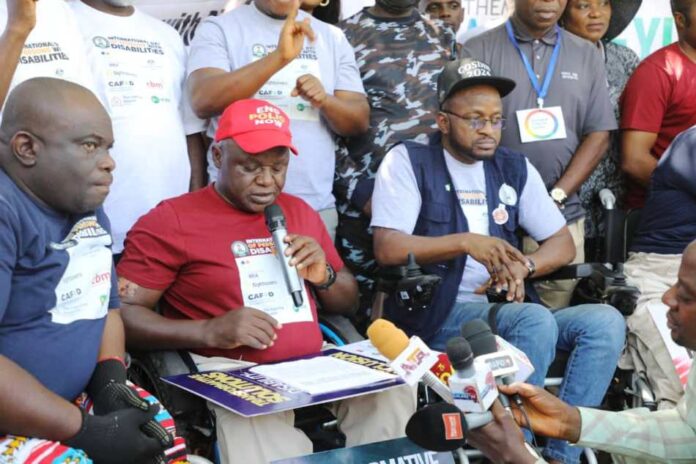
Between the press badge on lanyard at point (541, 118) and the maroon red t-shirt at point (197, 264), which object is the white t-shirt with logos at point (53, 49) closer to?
the maroon red t-shirt at point (197, 264)

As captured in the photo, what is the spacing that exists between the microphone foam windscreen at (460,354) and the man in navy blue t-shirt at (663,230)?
2.50 m

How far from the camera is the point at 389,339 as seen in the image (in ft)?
7.70

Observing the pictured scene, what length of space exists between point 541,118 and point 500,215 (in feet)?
2.58

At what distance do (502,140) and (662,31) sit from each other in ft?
6.43

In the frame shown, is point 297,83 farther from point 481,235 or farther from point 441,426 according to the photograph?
point 441,426

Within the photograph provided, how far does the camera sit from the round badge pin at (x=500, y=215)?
4.53 metres

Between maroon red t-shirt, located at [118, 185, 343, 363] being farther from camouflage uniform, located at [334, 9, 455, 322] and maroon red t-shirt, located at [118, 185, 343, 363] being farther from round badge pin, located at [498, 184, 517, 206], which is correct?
round badge pin, located at [498, 184, 517, 206]

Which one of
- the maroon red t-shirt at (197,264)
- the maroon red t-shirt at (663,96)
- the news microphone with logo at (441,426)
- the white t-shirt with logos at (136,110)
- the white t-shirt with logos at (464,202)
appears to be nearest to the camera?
the news microphone with logo at (441,426)

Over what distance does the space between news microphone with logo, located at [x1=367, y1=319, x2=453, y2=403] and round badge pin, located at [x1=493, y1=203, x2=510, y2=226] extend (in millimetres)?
2211

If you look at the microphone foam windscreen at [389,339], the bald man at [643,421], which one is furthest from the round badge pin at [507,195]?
the microphone foam windscreen at [389,339]

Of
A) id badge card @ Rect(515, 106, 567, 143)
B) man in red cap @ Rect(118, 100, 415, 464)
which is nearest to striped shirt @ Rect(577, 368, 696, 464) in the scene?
man in red cap @ Rect(118, 100, 415, 464)

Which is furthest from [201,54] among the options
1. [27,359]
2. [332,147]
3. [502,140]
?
[27,359]

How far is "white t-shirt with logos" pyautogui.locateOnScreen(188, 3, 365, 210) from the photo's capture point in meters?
4.48

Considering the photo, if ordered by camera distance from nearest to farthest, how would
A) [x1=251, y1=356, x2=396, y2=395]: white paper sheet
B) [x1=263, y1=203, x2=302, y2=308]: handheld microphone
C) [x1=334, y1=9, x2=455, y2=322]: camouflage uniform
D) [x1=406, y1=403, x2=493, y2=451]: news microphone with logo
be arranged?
1. [x1=406, y1=403, x2=493, y2=451]: news microphone with logo
2. [x1=251, y1=356, x2=396, y2=395]: white paper sheet
3. [x1=263, y1=203, x2=302, y2=308]: handheld microphone
4. [x1=334, y1=9, x2=455, y2=322]: camouflage uniform
